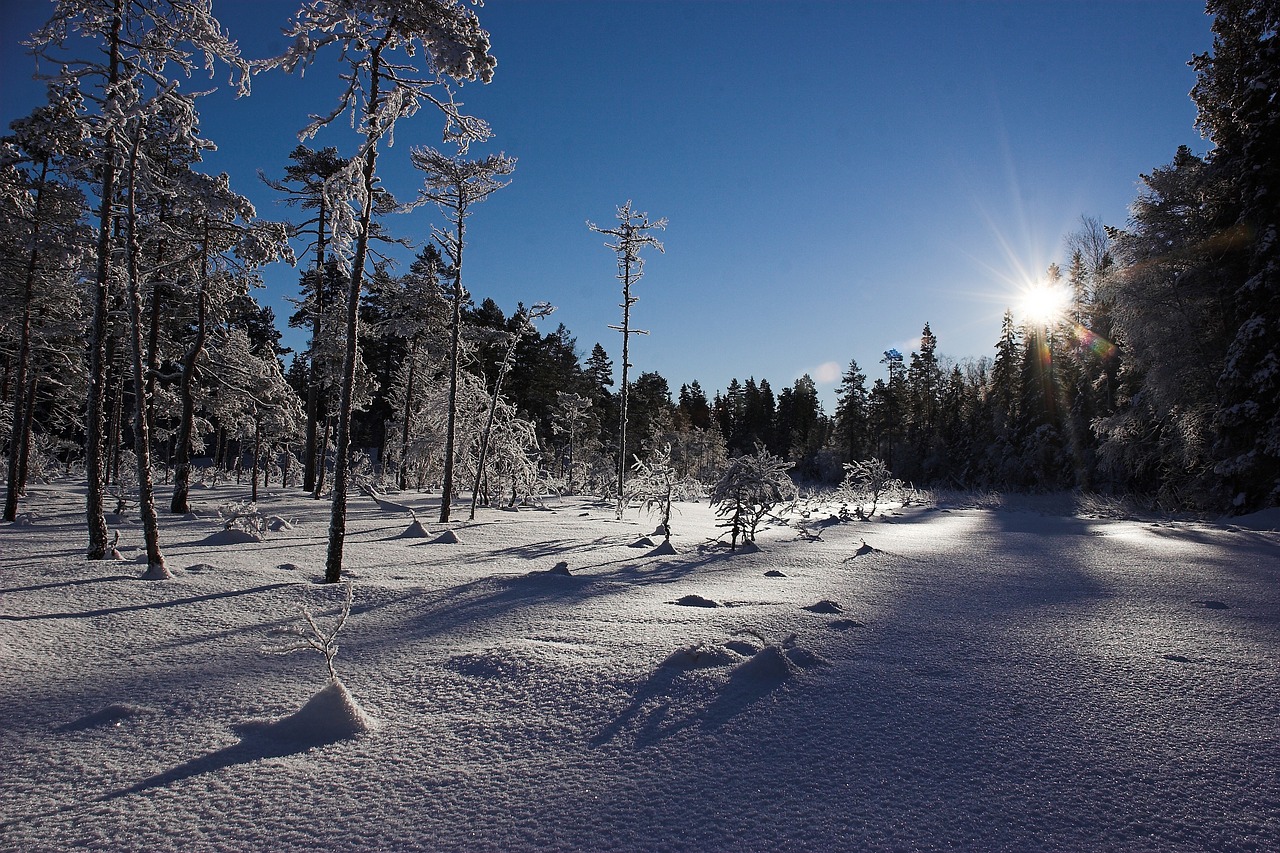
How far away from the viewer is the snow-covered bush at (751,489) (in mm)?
10695

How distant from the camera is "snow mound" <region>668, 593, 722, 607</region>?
567cm

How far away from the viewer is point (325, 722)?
302 centimetres

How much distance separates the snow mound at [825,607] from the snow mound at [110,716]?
4.87 meters

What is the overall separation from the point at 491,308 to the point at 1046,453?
1485 inches

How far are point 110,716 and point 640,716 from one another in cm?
292

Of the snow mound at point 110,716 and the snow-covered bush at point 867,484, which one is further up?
the snow-covered bush at point 867,484

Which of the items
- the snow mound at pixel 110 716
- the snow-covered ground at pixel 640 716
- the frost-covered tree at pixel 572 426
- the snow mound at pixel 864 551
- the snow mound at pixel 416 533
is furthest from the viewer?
the frost-covered tree at pixel 572 426

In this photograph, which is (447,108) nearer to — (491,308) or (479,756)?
(479,756)

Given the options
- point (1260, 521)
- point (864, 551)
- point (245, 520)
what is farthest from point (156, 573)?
point (1260, 521)

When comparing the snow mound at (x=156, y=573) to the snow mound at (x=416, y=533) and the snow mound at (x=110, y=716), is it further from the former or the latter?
the snow mound at (x=416, y=533)

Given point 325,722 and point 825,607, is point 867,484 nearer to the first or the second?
point 825,607

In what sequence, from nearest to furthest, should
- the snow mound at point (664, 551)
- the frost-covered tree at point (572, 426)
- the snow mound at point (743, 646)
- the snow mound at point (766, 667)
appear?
the snow mound at point (766, 667) < the snow mound at point (743, 646) < the snow mound at point (664, 551) < the frost-covered tree at point (572, 426)

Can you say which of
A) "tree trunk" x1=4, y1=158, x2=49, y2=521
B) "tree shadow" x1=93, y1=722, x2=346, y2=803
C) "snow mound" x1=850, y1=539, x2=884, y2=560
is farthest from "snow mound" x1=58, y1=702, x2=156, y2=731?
"tree trunk" x1=4, y1=158, x2=49, y2=521

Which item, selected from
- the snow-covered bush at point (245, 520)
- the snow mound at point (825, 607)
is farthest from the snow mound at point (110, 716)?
the snow-covered bush at point (245, 520)
